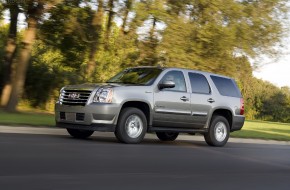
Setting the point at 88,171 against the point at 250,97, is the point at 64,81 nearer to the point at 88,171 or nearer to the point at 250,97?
the point at 88,171

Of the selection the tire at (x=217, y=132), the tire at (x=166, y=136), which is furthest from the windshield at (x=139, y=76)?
the tire at (x=166, y=136)

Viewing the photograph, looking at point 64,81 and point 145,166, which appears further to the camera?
point 64,81

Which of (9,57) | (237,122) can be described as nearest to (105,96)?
(237,122)

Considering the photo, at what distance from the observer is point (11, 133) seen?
12.6 m

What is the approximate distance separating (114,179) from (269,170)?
12.3 feet

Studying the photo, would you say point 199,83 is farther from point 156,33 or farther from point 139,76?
point 156,33

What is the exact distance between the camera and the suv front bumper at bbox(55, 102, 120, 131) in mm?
11445

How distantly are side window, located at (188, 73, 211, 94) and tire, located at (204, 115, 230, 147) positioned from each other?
889mm

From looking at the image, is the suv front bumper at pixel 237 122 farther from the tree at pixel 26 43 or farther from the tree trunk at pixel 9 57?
the tree trunk at pixel 9 57

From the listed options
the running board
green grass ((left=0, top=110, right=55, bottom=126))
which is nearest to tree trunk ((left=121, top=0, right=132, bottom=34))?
green grass ((left=0, top=110, right=55, bottom=126))

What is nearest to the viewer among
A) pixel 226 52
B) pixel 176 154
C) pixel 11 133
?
pixel 176 154

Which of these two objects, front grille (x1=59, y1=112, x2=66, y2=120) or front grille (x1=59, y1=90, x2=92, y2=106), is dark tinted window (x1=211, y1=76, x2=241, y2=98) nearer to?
front grille (x1=59, y1=90, x2=92, y2=106)

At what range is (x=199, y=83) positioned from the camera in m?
13.7

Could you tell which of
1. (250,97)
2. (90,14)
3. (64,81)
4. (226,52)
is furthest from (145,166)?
(250,97)
